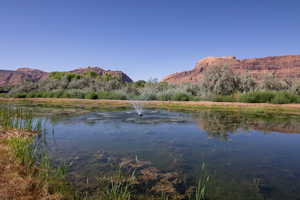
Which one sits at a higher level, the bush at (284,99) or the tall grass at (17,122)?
the bush at (284,99)

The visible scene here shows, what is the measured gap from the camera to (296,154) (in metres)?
5.02

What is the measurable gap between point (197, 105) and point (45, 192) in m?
16.1

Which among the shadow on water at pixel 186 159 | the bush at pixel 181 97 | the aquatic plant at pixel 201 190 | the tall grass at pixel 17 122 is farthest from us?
the bush at pixel 181 97

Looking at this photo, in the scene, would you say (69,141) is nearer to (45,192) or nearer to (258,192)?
(45,192)

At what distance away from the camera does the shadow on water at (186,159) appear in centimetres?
322

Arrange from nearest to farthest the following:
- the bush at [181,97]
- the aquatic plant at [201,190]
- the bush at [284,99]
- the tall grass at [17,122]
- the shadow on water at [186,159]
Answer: the aquatic plant at [201,190], the shadow on water at [186,159], the tall grass at [17,122], the bush at [284,99], the bush at [181,97]

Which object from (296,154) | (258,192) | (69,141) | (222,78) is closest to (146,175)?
(258,192)

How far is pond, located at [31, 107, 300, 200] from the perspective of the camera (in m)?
3.23

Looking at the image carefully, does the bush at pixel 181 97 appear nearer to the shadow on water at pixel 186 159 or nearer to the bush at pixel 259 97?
the bush at pixel 259 97

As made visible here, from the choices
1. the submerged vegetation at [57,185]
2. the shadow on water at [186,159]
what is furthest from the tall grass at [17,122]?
the submerged vegetation at [57,185]

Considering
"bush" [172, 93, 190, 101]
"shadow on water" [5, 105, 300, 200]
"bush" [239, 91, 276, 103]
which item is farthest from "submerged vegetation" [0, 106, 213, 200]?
"bush" [172, 93, 190, 101]

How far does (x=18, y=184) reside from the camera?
281 centimetres

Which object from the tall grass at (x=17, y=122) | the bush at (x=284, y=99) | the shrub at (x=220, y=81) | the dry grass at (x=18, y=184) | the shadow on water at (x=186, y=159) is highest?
the shrub at (x=220, y=81)

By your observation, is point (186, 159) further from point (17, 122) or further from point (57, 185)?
point (17, 122)
